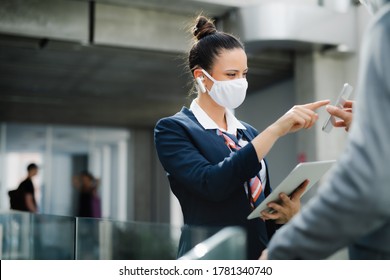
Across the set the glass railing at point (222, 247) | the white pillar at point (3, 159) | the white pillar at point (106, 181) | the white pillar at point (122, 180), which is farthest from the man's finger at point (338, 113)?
the white pillar at point (122, 180)

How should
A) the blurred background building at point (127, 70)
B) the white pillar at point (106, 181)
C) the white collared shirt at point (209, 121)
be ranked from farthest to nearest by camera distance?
1. the white pillar at point (106, 181)
2. the blurred background building at point (127, 70)
3. the white collared shirt at point (209, 121)

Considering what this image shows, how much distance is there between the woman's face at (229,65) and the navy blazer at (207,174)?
0.54ft

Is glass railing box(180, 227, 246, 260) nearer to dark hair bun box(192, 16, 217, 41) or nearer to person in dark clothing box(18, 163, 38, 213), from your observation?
dark hair bun box(192, 16, 217, 41)

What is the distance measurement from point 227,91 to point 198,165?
1.03 feet

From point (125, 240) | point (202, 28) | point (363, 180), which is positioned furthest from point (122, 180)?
point (363, 180)

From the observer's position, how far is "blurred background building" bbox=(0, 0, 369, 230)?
733 cm

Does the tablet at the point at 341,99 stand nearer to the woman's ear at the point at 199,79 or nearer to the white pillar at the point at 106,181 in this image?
the woman's ear at the point at 199,79

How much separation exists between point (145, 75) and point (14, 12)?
3.59 m

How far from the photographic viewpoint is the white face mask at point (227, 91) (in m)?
1.63

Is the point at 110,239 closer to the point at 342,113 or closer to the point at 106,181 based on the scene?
the point at 342,113

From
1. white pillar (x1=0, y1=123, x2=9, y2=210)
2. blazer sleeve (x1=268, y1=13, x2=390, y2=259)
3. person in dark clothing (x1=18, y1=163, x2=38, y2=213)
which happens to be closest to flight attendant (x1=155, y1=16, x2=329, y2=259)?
blazer sleeve (x1=268, y1=13, x2=390, y2=259)
